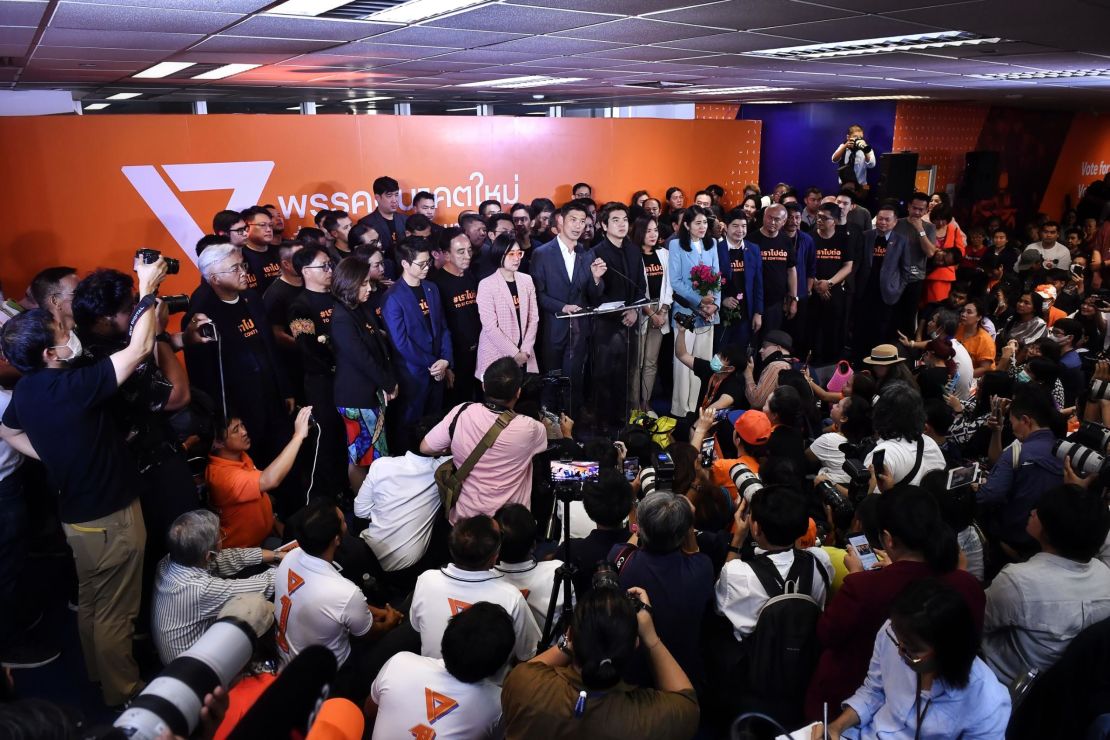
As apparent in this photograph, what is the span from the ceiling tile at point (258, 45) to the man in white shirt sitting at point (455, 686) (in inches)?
123

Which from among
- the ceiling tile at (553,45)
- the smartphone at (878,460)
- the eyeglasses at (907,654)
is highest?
the ceiling tile at (553,45)

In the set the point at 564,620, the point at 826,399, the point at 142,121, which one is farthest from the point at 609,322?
the point at 142,121

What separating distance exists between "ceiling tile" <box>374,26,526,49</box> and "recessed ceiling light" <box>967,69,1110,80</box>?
424 cm

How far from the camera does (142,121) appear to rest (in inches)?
227

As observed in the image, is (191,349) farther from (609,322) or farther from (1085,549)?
(1085,549)

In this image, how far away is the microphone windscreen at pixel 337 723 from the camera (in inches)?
68.9

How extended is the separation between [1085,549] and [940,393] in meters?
2.16

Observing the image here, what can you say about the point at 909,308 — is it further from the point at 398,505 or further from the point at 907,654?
the point at 907,654

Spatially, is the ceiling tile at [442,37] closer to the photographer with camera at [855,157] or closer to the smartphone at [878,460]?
the smartphone at [878,460]

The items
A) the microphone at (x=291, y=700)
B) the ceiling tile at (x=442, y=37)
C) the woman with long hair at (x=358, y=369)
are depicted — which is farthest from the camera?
the woman with long hair at (x=358, y=369)

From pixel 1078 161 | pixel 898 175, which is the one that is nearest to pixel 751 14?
pixel 898 175

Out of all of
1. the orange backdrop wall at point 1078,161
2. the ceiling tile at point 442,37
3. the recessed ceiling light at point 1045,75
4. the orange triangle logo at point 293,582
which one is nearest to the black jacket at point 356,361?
the ceiling tile at point 442,37

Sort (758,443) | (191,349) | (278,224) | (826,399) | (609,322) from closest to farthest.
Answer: (758,443), (191,349), (826,399), (609,322), (278,224)

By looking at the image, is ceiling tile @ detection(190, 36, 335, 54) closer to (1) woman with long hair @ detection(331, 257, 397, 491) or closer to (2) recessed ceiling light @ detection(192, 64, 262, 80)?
(2) recessed ceiling light @ detection(192, 64, 262, 80)
